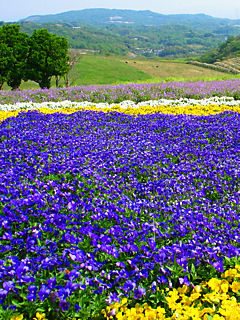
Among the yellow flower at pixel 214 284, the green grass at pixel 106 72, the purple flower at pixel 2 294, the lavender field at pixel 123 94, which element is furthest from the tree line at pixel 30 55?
the yellow flower at pixel 214 284

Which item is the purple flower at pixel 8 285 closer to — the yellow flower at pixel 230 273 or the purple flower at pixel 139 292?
the purple flower at pixel 139 292

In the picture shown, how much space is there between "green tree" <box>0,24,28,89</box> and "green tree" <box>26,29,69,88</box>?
78 cm

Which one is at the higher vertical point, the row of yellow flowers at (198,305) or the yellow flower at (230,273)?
the yellow flower at (230,273)

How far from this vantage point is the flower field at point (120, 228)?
3113 mm

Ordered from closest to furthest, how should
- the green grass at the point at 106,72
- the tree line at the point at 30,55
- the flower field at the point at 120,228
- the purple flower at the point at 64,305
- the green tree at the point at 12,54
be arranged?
the purple flower at the point at 64,305 < the flower field at the point at 120,228 < the green tree at the point at 12,54 < the tree line at the point at 30,55 < the green grass at the point at 106,72

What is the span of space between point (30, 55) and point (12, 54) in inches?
77.3

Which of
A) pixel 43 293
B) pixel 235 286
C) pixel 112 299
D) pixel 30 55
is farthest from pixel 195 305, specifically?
pixel 30 55

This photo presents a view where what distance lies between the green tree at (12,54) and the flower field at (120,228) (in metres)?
24.7

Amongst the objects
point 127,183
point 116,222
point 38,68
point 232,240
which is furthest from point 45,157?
point 38,68

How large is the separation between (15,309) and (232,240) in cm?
286

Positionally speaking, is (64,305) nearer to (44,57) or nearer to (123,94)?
(123,94)

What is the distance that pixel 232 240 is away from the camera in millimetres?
4145

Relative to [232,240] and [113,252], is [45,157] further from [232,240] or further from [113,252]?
[232,240]

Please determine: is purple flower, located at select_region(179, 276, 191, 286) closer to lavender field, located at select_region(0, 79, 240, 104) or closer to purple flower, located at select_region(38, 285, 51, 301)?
purple flower, located at select_region(38, 285, 51, 301)
